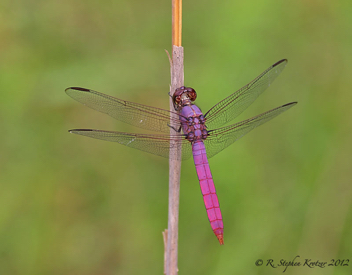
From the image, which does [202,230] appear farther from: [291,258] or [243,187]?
[291,258]

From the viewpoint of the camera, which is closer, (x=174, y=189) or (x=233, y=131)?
(x=174, y=189)

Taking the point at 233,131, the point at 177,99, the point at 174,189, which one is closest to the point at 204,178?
the point at 233,131

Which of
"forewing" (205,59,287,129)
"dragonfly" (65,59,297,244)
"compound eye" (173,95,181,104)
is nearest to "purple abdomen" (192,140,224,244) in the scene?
"dragonfly" (65,59,297,244)

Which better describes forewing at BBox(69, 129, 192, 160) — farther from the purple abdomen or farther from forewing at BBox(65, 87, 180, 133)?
the purple abdomen

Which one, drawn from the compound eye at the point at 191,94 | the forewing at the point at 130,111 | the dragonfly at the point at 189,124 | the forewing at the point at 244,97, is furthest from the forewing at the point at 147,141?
the forewing at the point at 244,97

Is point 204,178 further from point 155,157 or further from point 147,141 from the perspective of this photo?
point 155,157

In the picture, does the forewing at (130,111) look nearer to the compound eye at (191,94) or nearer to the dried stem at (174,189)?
the compound eye at (191,94)

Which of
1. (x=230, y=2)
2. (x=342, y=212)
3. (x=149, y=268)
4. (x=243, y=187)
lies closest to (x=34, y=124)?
(x=149, y=268)
